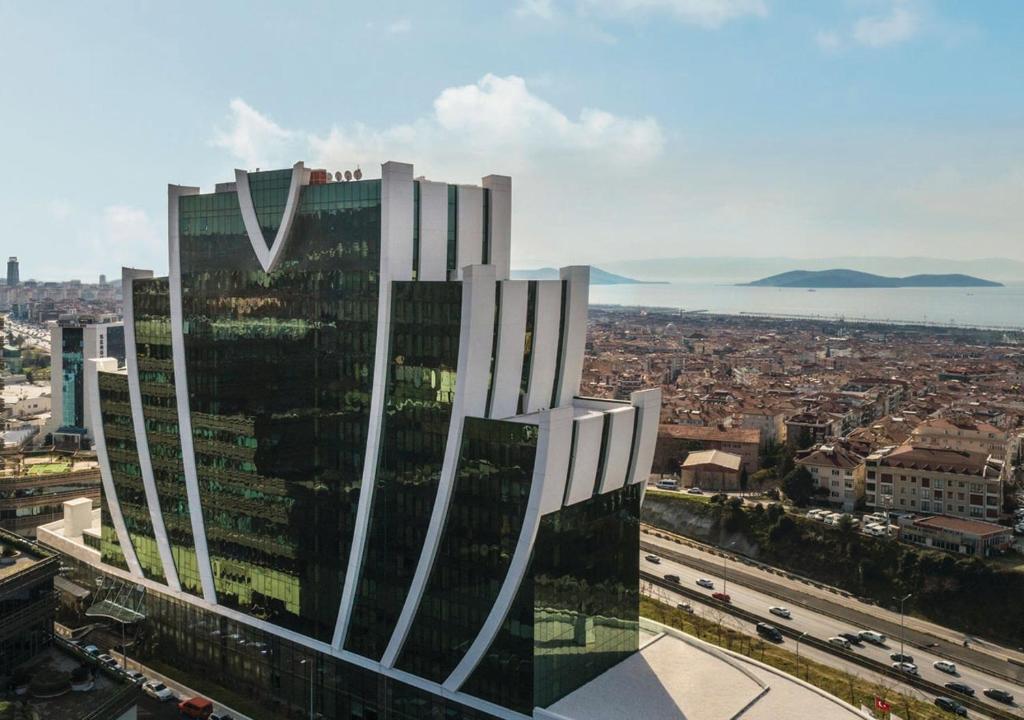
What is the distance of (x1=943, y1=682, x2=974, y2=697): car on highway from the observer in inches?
2440

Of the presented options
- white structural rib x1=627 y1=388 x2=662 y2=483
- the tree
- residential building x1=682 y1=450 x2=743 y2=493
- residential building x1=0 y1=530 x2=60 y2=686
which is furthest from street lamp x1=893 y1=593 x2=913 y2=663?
residential building x1=0 y1=530 x2=60 y2=686

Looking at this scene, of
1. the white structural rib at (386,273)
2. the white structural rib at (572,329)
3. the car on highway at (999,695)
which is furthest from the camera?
the car on highway at (999,695)

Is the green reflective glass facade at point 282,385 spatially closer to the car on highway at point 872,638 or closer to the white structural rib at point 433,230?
the white structural rib at point 433,230

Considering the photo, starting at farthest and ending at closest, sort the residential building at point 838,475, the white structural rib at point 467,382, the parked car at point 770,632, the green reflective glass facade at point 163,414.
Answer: the residential building at point 838,475 < the parked car at point 770,632 < the green reflective glass facade at point 163,414 < the white structural rib at point 467,382

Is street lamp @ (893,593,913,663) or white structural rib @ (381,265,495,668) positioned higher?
white structural rib @ (381,265,495,668)

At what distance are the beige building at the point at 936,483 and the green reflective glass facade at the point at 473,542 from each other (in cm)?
7193

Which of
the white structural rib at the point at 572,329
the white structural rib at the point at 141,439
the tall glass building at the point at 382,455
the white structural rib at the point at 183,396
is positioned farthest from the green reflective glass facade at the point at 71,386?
the white structural rib at the point at 572,329

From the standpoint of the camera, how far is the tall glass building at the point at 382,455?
1598 inches

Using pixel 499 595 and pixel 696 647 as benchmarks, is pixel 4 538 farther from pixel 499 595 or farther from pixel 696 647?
pixel 696 647

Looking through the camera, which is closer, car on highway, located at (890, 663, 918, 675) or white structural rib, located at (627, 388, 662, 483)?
white structural rib, located at (627, 388, 662, 483)

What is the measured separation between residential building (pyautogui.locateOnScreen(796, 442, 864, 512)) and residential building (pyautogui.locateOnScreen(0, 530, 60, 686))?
276 ft

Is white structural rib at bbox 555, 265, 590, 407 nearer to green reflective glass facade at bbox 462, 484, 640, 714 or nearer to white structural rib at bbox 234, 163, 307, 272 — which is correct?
green reflective glass facade at bbox 462, 484, 640, 714

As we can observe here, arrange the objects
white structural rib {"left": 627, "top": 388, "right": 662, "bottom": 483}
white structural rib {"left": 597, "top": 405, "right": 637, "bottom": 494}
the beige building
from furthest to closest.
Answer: the beige building, white structural rib {"left": 627, "top": 388, "right": 662, "bottom": 483}, white structural rib {"left": 597, "top": 405, "right": 637, "bottom": 494}

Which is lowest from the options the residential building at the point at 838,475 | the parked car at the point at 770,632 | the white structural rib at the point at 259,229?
the parked car at the point at 770,632
